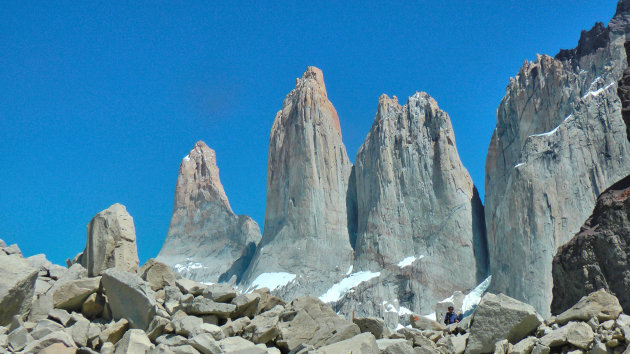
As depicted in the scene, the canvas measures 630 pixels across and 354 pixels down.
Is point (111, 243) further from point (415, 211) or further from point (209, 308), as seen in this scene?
point (415, 211)

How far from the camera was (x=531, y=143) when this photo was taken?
52.0 m

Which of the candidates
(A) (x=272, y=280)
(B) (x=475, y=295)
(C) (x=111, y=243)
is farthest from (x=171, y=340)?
(A) (x=272, y=280)

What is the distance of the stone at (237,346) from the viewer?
313 inches

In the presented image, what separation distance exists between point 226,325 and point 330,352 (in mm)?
2025

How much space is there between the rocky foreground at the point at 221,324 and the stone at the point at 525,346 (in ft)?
0.04

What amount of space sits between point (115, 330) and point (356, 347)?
146 inches

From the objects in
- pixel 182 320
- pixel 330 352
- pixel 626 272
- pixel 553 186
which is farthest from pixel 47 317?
pixel 553 186

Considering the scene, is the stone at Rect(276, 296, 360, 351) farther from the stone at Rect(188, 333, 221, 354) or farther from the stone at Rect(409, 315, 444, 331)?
the stone at Rect(409, 315, 444, 331)

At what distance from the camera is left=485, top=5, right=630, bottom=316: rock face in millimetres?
47156

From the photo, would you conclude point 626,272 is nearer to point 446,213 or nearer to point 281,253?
point 446,213

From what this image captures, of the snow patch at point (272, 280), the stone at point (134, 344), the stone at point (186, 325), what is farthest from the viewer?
the snow patch at point (272, 280)

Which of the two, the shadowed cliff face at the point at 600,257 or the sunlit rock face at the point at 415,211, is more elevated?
the sunlit rock face at the point at 415,211

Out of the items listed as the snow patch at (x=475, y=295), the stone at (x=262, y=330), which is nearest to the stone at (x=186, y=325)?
the stone at (x=262, y=330)

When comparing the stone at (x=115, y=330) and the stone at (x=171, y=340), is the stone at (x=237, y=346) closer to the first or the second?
the stone at (x=171, y=340)
